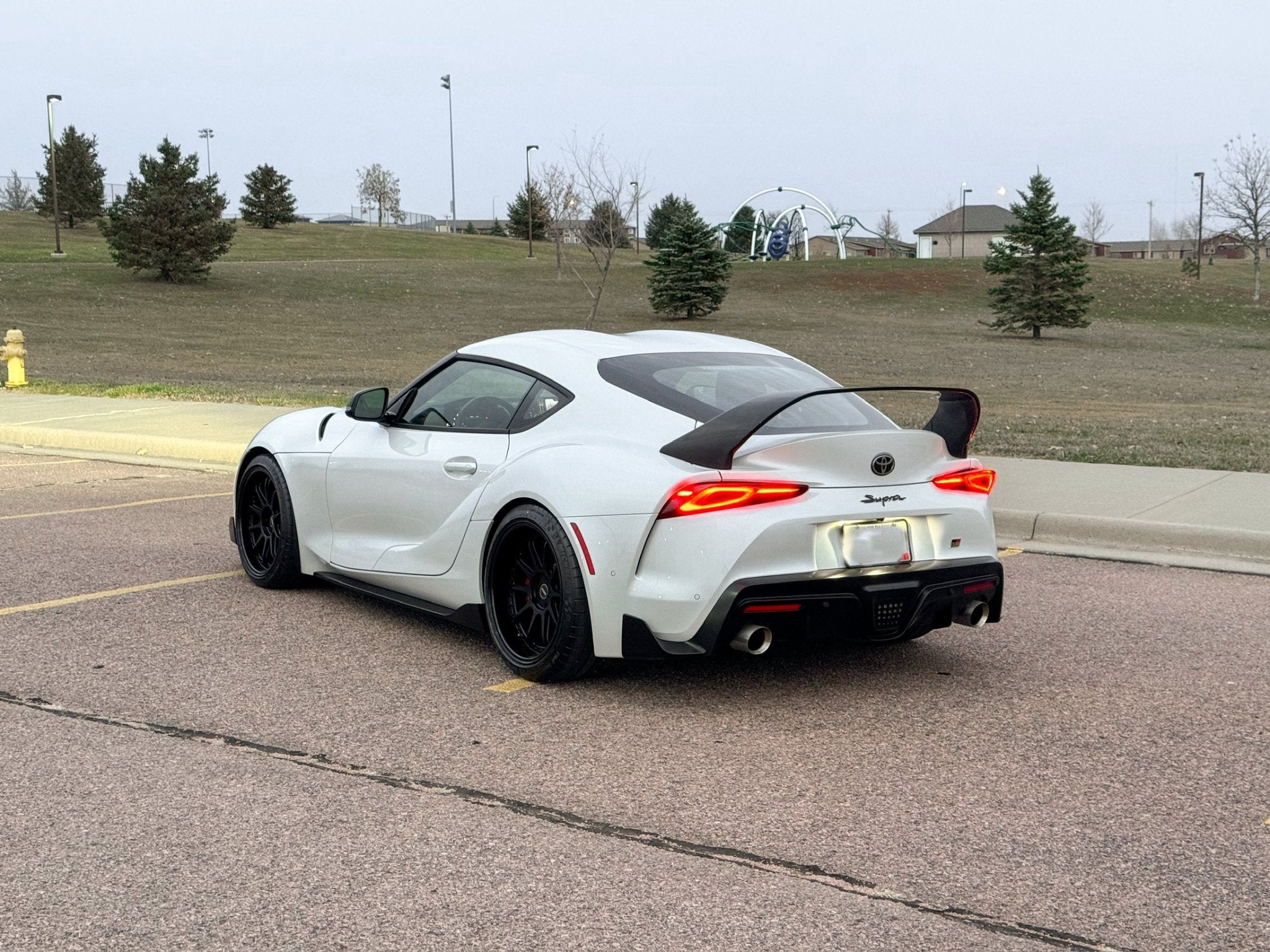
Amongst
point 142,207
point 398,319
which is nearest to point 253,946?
point 398,319

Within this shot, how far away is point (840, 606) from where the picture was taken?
15.9 feet

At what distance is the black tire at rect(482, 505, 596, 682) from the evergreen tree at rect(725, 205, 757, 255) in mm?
98038

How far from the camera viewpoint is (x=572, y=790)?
4.14 meters

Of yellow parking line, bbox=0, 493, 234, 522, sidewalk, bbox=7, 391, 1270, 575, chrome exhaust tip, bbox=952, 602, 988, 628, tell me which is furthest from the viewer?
yellow parking line, bbox=0, 493, 234, 522

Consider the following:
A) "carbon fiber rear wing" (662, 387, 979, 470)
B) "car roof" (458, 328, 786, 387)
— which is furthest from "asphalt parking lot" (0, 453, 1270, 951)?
"car roof" (458, 328, 786, 387)

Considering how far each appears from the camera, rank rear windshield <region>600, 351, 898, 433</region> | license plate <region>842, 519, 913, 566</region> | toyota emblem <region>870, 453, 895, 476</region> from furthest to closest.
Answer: rear windshield <region>600, 351, 898, 433</region>, toyota emblem <region>870, 453, 895, 476</region>, license plate <region>842, 519, 913, 566</region>

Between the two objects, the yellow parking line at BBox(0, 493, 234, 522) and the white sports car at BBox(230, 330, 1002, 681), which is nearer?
the white sports car at BBox(230, 330, 1002, 681)

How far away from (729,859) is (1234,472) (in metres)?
8.09

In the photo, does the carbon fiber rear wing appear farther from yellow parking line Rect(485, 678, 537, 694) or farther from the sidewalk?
the sidewalk

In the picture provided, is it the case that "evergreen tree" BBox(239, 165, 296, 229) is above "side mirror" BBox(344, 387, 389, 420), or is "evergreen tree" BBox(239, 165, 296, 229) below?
above

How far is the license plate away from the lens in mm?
4883

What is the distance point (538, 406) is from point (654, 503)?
3.36 ft

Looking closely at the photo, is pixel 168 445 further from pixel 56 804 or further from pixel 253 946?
pixel 253 946

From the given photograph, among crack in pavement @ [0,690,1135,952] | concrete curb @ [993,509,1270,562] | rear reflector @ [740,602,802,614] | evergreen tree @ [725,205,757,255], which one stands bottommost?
crack in pavement @ [0,690,1135,952]
